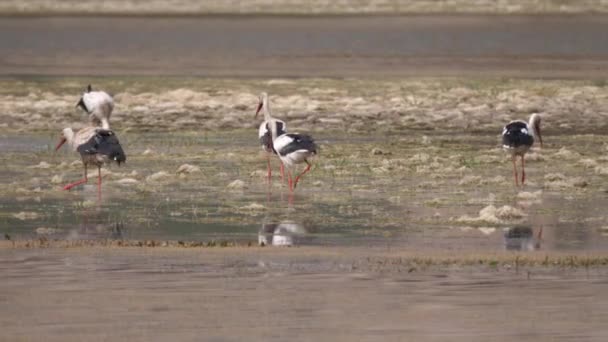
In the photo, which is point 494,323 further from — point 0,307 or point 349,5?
point 349,5

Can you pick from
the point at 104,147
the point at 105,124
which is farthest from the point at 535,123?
the point at 105,124

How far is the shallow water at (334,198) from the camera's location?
16.4 m

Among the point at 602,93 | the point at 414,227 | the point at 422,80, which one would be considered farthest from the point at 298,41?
the point at 414,227

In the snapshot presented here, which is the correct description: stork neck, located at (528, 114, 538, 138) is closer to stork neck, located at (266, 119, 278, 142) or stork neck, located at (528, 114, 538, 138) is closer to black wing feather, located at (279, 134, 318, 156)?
stork neck, located at (266, 119, 278, 142)

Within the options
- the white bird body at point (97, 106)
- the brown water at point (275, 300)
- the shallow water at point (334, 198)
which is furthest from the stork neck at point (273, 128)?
the white bird body at point (97, 106)

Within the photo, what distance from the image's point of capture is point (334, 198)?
1922 centimetres

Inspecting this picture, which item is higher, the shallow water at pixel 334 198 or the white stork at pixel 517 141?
the white stork at pixel 517 141

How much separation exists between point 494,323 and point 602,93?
76.6 ft

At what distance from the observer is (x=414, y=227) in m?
16.8

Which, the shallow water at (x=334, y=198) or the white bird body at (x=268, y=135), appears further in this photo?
the white bird body at (x=268, y=135)

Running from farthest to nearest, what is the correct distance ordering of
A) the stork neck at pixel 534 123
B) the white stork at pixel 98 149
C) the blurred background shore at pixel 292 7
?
the blurred background shore at pixel 292 7
the stork neck at pixel 534 123
the white stork at pixel 98 149

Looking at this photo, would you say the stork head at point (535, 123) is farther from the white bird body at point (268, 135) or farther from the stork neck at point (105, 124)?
the stork neck at point (105, 124)

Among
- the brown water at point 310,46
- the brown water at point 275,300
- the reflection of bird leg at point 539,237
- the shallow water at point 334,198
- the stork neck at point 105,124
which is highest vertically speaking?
the brown water at point 310,46

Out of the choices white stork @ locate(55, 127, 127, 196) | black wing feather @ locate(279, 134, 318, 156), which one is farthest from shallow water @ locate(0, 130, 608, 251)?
black wing feather @ locate(279, 134, 318, 156)
